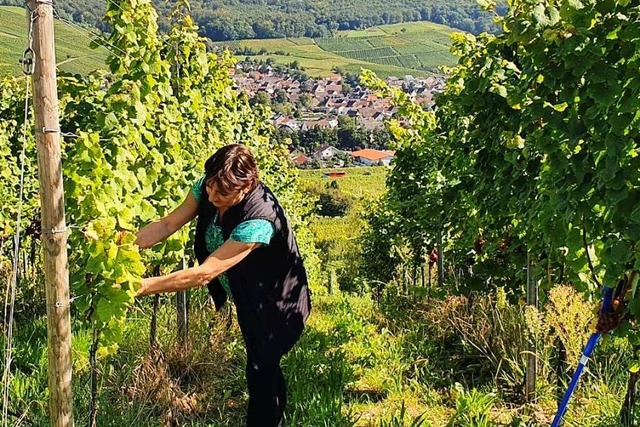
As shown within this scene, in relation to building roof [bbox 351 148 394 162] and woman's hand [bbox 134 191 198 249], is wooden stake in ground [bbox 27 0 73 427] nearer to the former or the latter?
woman's hand [bbox 134 191 198 249]

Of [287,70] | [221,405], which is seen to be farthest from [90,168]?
[287,70]

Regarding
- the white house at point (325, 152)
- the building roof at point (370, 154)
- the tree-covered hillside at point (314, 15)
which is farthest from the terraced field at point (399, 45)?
the white house at point (325, 152)

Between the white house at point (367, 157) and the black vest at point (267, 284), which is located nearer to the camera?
the black vest at point (267, 284)

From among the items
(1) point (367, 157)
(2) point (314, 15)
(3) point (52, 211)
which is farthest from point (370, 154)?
(2) point (314, 15)

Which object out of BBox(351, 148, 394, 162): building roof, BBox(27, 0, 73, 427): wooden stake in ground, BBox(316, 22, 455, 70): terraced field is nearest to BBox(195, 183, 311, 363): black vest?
BBox(27, 0, 73, 427): wooden stake in ground

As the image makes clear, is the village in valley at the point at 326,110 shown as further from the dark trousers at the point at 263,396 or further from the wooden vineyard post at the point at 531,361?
the dark trousers at the point at 263,396

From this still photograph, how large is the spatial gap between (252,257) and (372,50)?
11921cm

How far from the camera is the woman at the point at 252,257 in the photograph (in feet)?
9.38

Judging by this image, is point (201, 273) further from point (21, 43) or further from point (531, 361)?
point (21, 43)

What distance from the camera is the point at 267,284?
3.13 m

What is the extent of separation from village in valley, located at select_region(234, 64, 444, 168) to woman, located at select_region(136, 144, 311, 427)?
52.2 meters

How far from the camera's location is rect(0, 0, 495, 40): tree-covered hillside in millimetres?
121500

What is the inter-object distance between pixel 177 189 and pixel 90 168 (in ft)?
3.51

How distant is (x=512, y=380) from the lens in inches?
169
